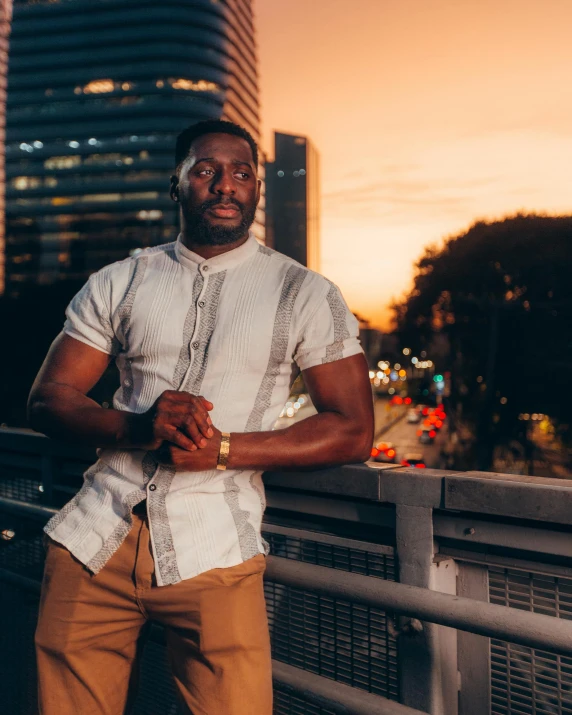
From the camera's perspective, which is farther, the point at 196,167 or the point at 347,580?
the point at 196,167

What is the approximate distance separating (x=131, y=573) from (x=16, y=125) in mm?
143563

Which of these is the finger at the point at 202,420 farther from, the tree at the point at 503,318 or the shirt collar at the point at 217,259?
the tree at the point at 503,318

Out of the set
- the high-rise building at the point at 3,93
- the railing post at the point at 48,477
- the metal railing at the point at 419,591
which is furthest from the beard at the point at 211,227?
the high-rise building at the point at 3,93

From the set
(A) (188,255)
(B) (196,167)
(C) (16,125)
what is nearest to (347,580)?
(A) (188,255)

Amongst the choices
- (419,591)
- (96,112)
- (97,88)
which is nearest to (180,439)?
(419,591)

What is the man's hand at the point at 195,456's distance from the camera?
74.0 inches

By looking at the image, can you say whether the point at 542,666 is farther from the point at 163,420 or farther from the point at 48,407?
the point at 48,407

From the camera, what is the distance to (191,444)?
1.86 metres

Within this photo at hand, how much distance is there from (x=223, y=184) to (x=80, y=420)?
0.80 metres

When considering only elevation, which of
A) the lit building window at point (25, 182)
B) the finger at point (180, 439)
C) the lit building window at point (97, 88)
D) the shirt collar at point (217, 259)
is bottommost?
the finger at point (180, 439)

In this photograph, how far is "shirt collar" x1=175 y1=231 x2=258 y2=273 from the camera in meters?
2.14

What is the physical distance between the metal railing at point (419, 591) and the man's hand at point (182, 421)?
Answer: 1.55 feet

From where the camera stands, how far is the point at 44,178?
418ft

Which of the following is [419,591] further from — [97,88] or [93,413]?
[97,88]
